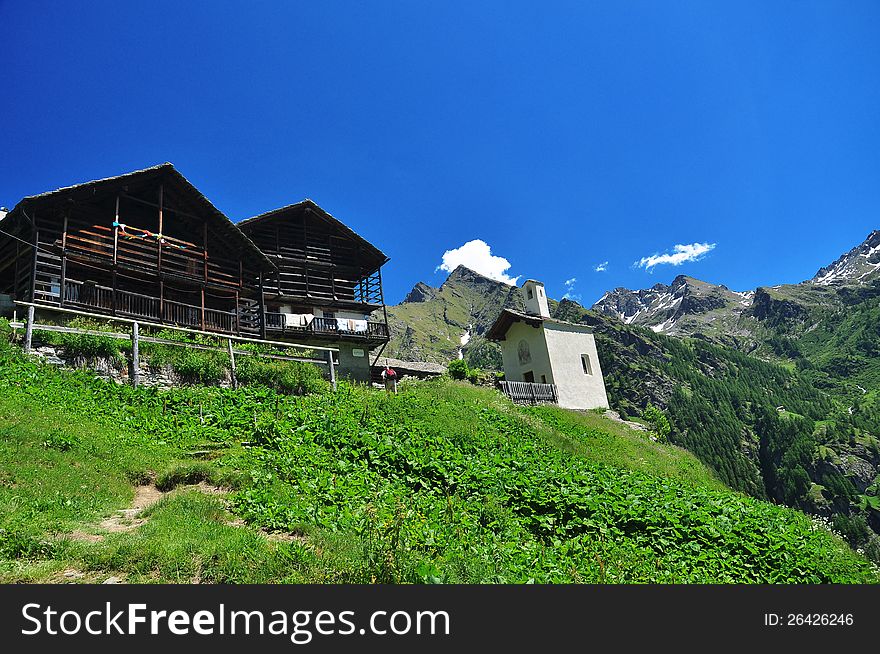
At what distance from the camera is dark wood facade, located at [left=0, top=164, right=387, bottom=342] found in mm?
23156

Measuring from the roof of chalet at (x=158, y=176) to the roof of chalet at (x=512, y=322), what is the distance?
673 inches

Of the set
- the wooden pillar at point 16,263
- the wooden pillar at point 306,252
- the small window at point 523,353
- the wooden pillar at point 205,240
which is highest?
the wooden pillar at point 306,252

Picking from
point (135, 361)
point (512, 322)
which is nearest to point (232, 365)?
point (135, 361)

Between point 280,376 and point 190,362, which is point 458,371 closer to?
point 280,376

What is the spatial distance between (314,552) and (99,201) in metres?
26.9

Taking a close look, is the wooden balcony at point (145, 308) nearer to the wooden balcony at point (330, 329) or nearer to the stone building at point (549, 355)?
the wooden balcony at point (330, 329)

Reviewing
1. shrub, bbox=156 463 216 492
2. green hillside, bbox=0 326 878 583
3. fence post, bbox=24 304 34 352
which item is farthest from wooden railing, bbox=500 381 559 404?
shrub, bbox=156 463 216 492

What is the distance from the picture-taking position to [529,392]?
108ft

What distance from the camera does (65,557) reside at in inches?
219

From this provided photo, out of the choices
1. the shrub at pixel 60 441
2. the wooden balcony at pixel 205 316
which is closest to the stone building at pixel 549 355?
the wooden balcony at pixel 205 316

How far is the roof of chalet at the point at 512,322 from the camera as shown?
36125 mm

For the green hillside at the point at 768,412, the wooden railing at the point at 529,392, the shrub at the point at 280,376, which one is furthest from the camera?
the green hillside at the point at 768,412

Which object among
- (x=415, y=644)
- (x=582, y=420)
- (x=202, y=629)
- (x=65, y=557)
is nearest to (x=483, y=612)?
(x=415, y=644)

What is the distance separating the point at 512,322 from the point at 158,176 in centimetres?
2462
